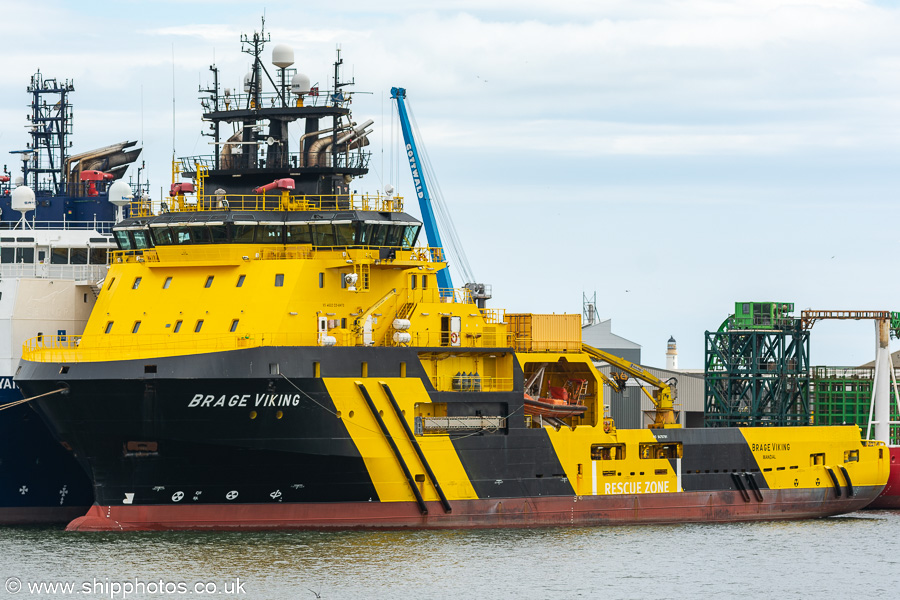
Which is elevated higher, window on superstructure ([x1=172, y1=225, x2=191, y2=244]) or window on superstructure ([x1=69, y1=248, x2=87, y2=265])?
window on superstructure ([x1=172, y1=225, x2=191, y2=244])

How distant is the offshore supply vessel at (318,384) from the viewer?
128ft

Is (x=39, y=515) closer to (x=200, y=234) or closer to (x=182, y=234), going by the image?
(x=182, y=234)

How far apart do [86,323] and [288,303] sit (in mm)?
6774

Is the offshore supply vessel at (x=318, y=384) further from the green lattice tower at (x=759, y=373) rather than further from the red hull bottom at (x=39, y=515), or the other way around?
the green lattice tower at (x=759, y=373)

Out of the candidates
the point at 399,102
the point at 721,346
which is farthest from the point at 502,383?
the point at 399,102

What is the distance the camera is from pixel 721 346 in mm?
58531

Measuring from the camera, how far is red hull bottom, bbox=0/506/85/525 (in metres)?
42.7

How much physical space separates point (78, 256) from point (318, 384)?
10741 millimetres

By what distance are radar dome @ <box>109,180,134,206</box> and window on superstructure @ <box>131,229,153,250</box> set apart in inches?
234

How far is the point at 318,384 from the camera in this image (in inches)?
1543

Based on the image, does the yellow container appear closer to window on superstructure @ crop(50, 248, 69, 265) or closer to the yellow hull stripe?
the yellow hull stripe

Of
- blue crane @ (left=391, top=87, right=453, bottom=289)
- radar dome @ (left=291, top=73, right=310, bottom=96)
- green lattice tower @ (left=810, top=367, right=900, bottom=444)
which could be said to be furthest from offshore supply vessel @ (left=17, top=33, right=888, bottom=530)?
blue crane @ (left=391, top=87, right=453, bottom=289)

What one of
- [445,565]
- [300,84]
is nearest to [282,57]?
[300,84]

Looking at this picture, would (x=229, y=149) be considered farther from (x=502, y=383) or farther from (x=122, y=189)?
(x=502, y=383)
